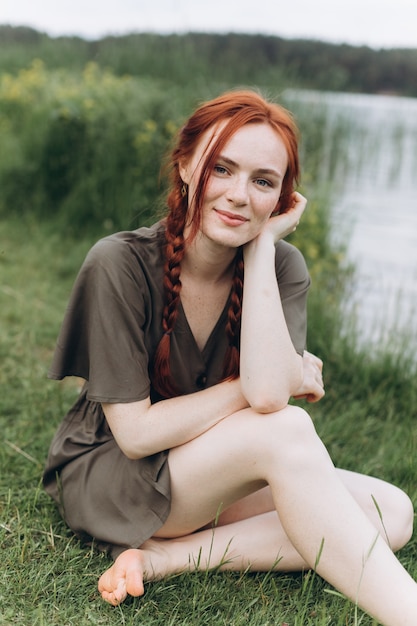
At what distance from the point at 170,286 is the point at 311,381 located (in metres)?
0.48

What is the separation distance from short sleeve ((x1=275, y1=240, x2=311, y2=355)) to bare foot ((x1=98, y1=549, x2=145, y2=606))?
26.6 inches

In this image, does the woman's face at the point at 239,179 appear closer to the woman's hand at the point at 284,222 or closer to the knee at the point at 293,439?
the woman's hand at the point at 284,222

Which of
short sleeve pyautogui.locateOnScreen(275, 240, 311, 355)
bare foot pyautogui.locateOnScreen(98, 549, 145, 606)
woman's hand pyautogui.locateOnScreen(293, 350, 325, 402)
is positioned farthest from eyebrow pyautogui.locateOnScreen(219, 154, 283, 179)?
bare foot pyautogui.locateOnScreen(98, 549, 145, 606)

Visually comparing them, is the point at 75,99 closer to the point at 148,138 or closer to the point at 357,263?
the point at 148,138

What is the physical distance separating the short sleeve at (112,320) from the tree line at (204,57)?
4286 mm

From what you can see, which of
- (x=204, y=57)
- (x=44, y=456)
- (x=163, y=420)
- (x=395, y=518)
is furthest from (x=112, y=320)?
(x=204, y=57)

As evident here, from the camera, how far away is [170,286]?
1.96 m

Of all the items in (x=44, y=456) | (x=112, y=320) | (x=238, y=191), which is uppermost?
(x=238, y=191)

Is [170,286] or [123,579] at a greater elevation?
[170,286]

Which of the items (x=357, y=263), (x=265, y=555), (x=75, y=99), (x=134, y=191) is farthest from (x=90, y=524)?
(x=75, y=99)

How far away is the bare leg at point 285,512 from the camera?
1712 mm

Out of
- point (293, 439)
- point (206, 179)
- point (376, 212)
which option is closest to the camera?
point (293, 439)

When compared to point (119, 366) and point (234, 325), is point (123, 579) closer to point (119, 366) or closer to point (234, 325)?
point (119, 366)

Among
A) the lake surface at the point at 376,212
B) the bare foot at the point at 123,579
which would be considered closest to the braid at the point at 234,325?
the bare foot at the point at 123,579
